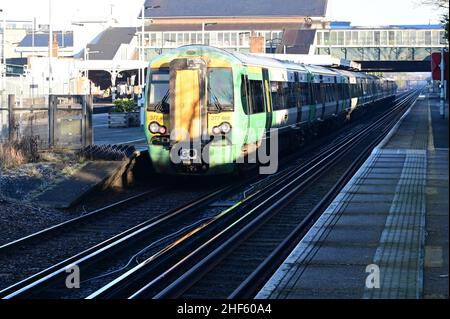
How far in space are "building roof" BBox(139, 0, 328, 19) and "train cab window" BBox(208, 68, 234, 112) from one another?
8806 cm

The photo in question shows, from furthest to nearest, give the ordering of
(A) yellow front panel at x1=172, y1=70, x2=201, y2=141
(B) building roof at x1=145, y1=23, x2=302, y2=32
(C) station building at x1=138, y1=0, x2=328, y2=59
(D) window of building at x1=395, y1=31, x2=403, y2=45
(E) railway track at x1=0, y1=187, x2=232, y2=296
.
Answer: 1. (C) station building at x1=138, y1=0, x2=328, y2=59
2. (B) building roof at x1=145, y1=23, x2=302, y2=32
3. (D) window of building at x1=395, y1=31, x2=403, y2=45
4. (A) yellow front panel at x1=172, y1=70, x2=201, y2=141
5. (E) railway track at x1=0, y1=187, x2=232, y2=296

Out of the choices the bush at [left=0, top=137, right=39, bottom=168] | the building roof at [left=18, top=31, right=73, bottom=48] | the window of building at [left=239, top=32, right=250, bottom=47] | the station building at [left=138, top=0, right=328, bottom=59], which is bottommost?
the bush at [left=0, top=137, right=39, bottom=168]

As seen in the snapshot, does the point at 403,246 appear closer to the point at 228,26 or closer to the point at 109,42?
the point at 109,42

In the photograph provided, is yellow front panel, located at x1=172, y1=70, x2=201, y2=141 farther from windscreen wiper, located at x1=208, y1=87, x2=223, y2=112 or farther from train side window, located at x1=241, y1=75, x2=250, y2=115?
train side window, located at x1=241, y1=75, x2=250, y2=115

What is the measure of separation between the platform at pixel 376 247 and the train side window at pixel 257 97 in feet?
9.62

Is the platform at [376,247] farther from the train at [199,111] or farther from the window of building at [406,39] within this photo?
the window of building at [406,39]

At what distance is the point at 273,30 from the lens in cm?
9831

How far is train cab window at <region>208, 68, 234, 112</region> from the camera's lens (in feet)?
55.0

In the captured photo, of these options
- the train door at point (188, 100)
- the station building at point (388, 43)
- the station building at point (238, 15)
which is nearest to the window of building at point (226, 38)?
the station building at point (238, 15)

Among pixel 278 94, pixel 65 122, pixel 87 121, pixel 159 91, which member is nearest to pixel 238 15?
pixel 278 94

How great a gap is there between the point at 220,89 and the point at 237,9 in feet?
296

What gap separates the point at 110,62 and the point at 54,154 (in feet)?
151

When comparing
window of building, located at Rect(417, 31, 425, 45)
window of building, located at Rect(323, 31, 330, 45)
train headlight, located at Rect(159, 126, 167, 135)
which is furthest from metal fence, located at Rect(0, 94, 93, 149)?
window of building, located at Rect(323, 31, 330, 45)

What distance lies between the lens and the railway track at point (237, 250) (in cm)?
875
